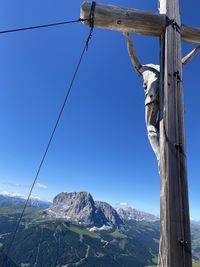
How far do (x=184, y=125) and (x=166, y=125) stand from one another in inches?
9.3

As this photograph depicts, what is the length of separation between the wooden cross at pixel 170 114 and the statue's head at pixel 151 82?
15cm

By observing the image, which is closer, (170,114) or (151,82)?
(170,114)

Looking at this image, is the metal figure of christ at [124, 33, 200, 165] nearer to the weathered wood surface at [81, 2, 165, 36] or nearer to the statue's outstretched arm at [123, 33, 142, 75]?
the statue's outstretched arm at [123, 33, 142, 75]

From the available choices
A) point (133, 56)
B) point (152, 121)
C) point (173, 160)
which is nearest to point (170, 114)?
point (152, 121)

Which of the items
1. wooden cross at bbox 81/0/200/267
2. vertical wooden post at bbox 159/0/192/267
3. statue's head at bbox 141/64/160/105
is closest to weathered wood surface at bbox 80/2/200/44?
wooden cross at bbox 81/0/200/267

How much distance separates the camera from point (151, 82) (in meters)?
3.19

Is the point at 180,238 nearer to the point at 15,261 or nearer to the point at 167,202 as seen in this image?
the point at 167,202

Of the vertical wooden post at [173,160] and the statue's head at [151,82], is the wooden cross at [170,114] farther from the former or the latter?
the statue's head at [151,82]

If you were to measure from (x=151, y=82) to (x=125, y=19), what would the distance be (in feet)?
2.84

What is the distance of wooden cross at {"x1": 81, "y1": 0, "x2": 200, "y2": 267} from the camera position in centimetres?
230

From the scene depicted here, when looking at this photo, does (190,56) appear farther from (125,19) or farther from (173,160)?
(173,160)

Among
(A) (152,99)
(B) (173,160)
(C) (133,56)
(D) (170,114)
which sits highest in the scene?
(C) (133,56)

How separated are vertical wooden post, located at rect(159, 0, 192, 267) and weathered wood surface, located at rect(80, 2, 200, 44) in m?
0.15

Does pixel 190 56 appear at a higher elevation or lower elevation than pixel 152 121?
higher
